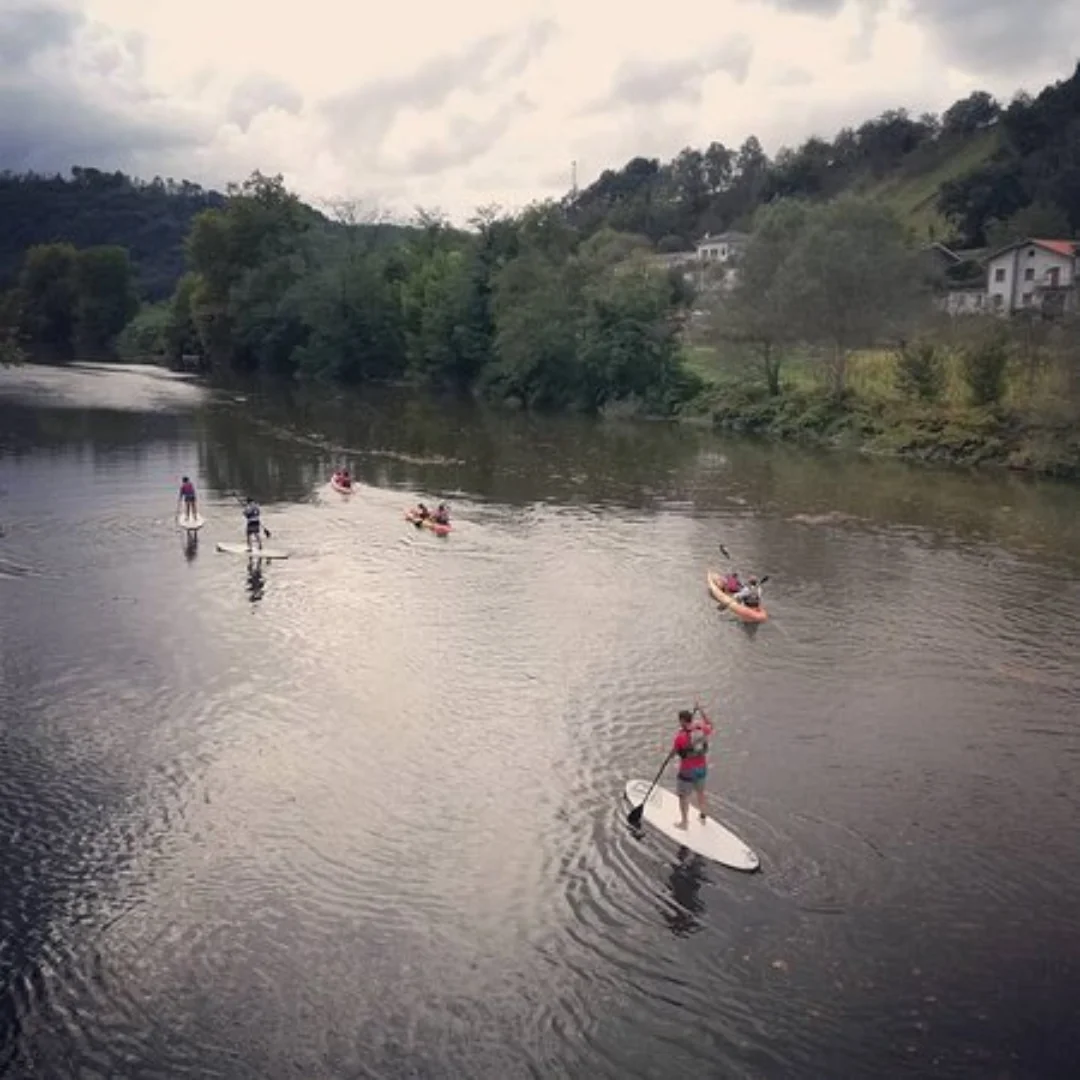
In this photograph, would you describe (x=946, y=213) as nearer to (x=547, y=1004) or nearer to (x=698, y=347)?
(x=698, y=347)

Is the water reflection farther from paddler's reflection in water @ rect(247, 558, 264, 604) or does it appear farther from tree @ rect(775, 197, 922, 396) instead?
tree @ rect(775, 197, 922, 396)

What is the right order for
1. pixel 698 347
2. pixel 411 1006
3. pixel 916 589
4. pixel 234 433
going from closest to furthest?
pixel 411 1006, pixel 916 589, pixel 234 433, pixel 698 347

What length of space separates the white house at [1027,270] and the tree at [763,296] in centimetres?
2585

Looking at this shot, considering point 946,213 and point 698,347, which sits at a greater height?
point 946,213

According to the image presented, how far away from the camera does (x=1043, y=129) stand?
132 metres

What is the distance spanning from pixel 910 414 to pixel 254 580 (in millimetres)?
46439

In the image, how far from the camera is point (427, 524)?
1652 inches

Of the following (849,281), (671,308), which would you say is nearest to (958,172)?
(671,308)

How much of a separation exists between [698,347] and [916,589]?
7016cm

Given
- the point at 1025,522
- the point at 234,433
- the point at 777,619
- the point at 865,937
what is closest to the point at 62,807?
the point at 865,937

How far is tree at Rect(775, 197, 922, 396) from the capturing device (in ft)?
228

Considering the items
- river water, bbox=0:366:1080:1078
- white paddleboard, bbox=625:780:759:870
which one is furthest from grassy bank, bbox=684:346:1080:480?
white paddleboard, bbox=625:780:759:870

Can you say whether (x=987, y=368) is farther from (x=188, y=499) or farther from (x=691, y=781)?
(x=691, y=781)

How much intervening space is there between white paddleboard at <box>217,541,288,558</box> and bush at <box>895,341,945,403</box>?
148 ft
